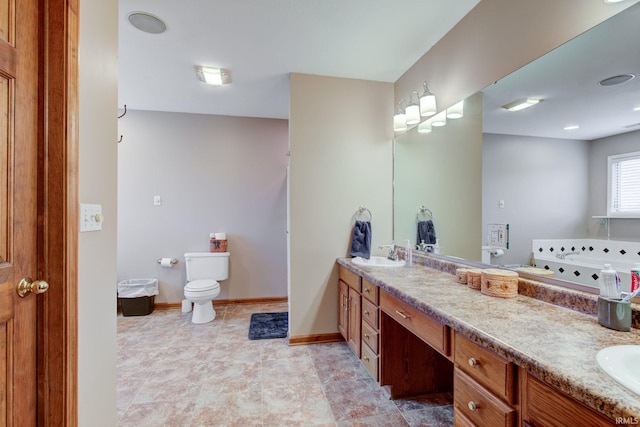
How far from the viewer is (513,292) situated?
1405 mm

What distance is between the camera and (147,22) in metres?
1.90

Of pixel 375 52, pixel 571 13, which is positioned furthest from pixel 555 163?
pixel 375 52

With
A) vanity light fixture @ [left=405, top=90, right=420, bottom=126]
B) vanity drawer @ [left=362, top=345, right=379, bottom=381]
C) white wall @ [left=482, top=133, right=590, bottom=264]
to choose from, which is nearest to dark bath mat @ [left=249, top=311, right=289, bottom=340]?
vanity drawer @ [left=362, top=345, right=379, bottom=381]

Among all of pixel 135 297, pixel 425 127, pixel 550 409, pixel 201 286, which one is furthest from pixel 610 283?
pixel 135 297

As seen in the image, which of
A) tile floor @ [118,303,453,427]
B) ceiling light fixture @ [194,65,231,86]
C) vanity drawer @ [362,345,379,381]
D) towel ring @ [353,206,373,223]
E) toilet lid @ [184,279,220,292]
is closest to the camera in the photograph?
tile floor @ [118,303,453,427]

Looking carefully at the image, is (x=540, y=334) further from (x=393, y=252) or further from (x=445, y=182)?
(x=393, y=252)

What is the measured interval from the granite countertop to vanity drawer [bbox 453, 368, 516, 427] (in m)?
0.17

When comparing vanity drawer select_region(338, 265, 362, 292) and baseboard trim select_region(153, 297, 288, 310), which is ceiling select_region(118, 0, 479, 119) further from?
baseboard trim select_region(153, 297, 288, 310)

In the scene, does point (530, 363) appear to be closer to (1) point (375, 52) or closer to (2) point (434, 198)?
(2) point (434, 198)

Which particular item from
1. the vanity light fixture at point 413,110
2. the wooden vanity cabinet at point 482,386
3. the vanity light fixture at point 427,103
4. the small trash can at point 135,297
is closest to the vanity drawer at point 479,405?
the wooden vanity cabinet at point 482,386

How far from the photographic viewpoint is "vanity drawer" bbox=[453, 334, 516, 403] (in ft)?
2.92

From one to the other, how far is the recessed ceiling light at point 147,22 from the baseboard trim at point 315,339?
104 inches

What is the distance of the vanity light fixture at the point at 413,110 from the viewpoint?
7.86 ft

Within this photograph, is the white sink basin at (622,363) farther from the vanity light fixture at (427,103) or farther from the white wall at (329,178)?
the white wall at (329,178)
